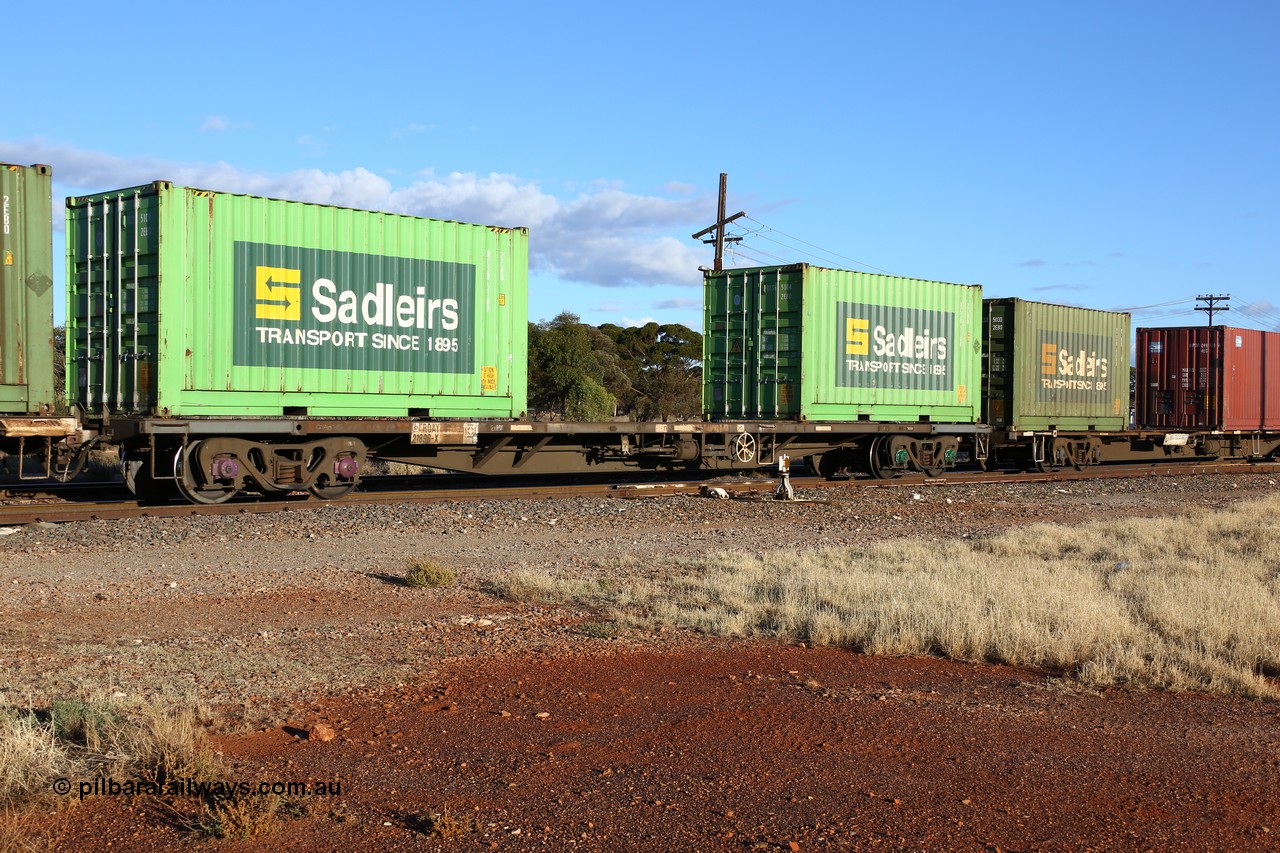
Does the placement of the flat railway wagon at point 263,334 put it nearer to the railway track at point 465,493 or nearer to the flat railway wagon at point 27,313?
the railway track at point 465,493

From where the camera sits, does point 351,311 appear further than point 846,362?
No

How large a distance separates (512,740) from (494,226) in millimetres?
11336

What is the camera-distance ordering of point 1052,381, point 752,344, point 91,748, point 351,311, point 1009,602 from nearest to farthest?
point 91,748
point 1009,602
point 351,311
point 752,344
point 1052,381

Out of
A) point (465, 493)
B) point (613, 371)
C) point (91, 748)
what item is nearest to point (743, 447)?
point (465, 493)

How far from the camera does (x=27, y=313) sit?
1236 cm

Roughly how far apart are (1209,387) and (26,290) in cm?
2619

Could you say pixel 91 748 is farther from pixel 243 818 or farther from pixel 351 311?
pixel 351 311

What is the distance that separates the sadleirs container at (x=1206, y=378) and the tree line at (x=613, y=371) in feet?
49.9

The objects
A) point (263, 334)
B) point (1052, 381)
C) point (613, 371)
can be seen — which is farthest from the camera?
point (613, 371)

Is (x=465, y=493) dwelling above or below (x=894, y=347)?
below

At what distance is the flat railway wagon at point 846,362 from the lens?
62.2 ft

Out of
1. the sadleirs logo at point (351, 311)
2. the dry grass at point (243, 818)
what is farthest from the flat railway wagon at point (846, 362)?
the dry grass at point (243, 818)

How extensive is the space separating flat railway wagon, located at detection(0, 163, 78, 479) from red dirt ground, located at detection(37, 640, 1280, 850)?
8349 mm

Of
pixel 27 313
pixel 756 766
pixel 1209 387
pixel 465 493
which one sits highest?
pixel 27 313
